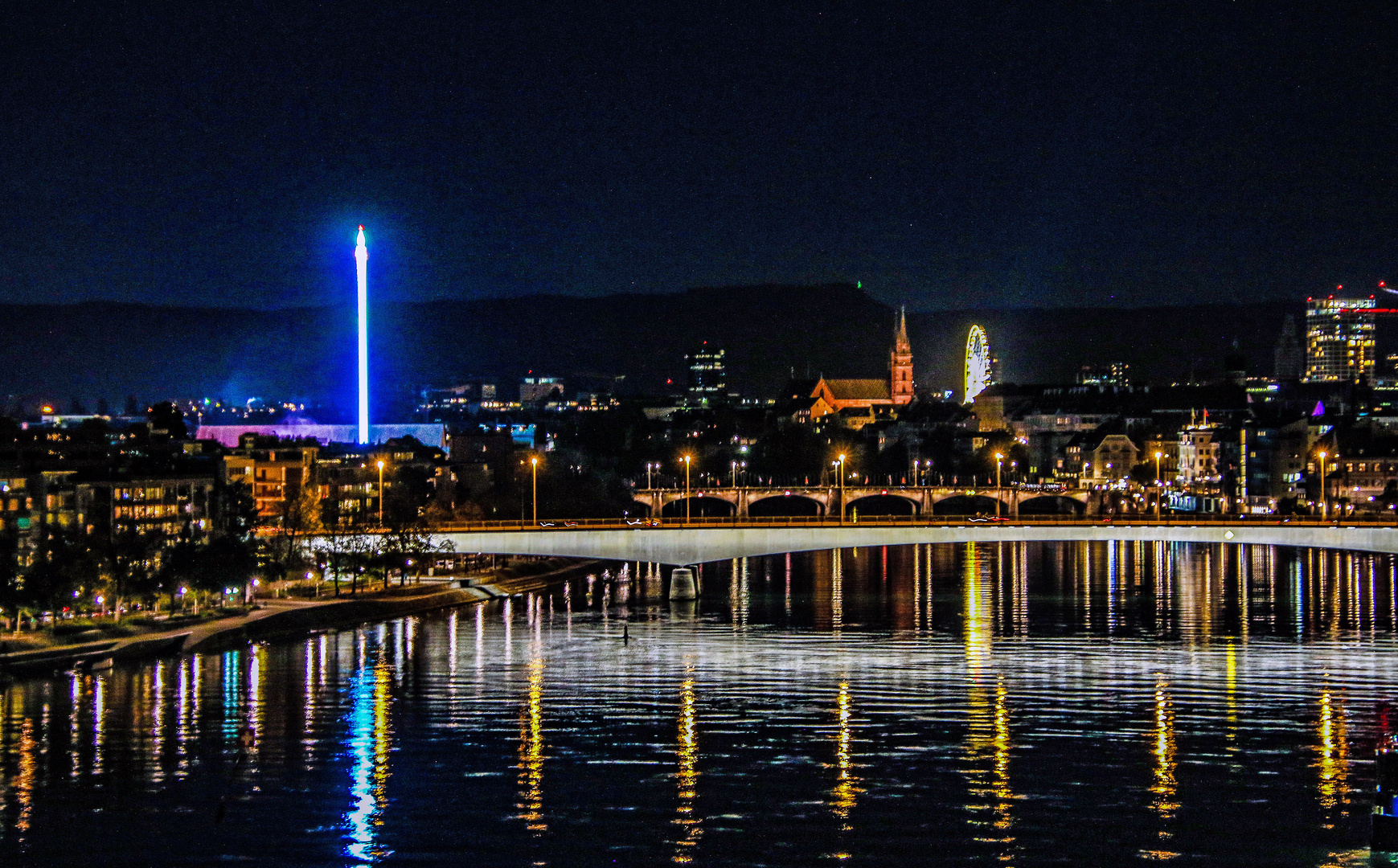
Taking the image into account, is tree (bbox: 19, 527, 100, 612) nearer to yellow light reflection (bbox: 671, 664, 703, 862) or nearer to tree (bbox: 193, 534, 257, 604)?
tree (bbox: 193, 534, 257, 604)

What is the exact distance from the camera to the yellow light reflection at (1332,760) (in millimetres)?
26312

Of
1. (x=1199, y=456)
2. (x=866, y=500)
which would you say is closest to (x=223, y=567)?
(x=866, y=500)

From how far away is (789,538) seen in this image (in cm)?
5153

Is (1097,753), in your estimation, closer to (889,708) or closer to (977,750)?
(977,750)

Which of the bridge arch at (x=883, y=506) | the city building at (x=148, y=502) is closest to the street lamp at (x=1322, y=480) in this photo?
the bridge arch at (x=883, y=506)

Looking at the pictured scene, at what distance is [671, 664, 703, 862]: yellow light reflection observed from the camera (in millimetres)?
24422

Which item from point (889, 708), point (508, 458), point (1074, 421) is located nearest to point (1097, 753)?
point (889, 708)

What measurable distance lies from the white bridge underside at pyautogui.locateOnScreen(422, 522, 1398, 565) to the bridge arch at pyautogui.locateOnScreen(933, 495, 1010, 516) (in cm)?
5156

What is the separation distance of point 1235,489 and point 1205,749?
99.7 m

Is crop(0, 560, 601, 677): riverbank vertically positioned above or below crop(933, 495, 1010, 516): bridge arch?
below

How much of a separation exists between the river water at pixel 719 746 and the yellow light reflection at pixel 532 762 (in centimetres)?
10

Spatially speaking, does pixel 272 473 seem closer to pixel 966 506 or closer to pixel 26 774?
pixel 966 506

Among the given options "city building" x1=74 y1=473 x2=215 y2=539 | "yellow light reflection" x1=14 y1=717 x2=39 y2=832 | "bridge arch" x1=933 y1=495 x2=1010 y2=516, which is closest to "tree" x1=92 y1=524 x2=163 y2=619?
"city building" x1=74 y1=473 x2=215 y2=539

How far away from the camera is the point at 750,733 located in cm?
3238
